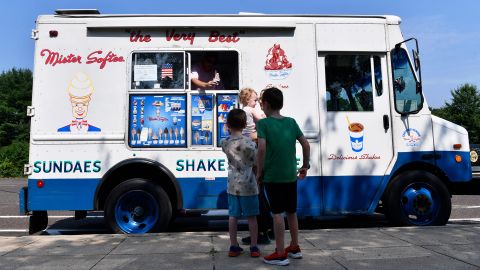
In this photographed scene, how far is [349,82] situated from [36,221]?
499 centimetres

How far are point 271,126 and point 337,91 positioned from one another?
2367mm

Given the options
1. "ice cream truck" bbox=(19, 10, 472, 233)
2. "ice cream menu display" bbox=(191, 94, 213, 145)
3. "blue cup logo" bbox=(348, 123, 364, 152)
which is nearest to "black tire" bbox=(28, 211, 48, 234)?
"ice cream truck" bbox=(19, 10, 472, 233)

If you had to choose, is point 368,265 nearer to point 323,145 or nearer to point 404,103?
point 323,145

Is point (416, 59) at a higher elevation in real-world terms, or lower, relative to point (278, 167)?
higher

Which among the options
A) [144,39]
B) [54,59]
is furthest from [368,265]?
[54,59]

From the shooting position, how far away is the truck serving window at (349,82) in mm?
6059

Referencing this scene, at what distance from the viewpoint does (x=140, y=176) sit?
19.1ft

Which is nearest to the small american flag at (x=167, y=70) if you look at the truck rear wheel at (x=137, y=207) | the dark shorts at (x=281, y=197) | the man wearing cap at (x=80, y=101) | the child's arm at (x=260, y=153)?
the man wearing cap at (x=80, y=101)

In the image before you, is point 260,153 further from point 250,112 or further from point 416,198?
point 416,198

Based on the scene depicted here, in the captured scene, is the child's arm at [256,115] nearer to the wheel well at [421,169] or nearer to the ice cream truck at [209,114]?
the ice cream truck at [209,114]

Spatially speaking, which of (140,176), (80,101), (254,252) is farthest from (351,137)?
(80,101)

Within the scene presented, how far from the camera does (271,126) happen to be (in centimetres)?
409

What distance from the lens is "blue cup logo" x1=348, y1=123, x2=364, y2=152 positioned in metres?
5.95

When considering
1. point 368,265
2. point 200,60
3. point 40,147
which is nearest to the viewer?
point 368,265
